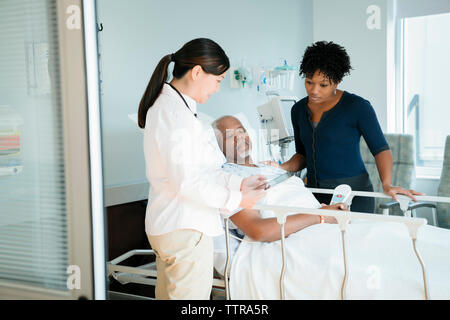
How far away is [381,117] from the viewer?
3.64 metres

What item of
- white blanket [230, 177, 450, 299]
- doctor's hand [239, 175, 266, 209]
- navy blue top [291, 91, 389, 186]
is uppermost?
navy blue top [291, 91, 389, 186]

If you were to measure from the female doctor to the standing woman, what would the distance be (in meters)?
0.78

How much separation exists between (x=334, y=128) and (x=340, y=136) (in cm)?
5

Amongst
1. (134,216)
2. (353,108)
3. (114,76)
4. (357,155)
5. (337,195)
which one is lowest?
(134,216)

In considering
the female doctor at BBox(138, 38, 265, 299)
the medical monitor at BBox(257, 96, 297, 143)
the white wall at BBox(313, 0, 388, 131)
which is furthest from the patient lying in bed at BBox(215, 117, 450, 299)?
the white wall at BBox(313, 0, 388, 131)

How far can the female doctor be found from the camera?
1.15 meters

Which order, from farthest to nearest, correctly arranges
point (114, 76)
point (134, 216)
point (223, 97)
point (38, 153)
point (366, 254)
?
1. point (223, 97)
2. point (134, 216)
3. point (114, 76)
4. point (366, 254)
5. point (38, 153)

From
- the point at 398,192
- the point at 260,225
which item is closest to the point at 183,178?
the point at 260,225

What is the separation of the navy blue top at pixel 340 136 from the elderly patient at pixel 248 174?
17 centimetres

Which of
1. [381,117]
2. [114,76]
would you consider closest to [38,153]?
[114,76]

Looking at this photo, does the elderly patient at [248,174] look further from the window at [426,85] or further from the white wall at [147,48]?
the window at [426,85]

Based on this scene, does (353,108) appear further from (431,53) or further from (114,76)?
(431,53)

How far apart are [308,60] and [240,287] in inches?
43.1

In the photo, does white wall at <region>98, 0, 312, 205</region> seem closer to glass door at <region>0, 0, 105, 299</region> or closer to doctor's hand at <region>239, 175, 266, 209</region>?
glass door at <region>0, 0, 105, 299</region>
